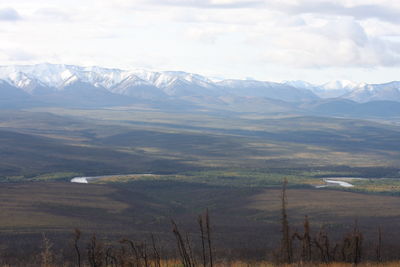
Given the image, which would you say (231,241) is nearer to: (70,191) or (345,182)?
(70,191)

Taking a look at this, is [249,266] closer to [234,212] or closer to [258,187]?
[234,212]

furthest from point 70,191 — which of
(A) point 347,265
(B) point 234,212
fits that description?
(A) point 347,265

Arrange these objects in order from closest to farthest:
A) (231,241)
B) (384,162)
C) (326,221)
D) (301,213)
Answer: (231,241) → (326,221) → (301,213) → (384,162)

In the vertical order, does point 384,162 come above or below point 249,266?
below

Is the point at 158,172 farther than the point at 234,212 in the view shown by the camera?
Yes

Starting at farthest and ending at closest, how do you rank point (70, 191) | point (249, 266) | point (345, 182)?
1. point (345, 182)
2. point (70, 191)
3. point (249, 266)

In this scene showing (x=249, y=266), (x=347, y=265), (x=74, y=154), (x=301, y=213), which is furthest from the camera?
(x=74, y=154)

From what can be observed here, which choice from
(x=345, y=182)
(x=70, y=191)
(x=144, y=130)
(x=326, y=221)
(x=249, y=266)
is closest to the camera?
(x=249, y=266)

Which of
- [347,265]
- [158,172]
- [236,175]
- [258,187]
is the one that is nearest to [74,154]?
[158,172]

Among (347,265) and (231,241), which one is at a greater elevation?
(347,265)
